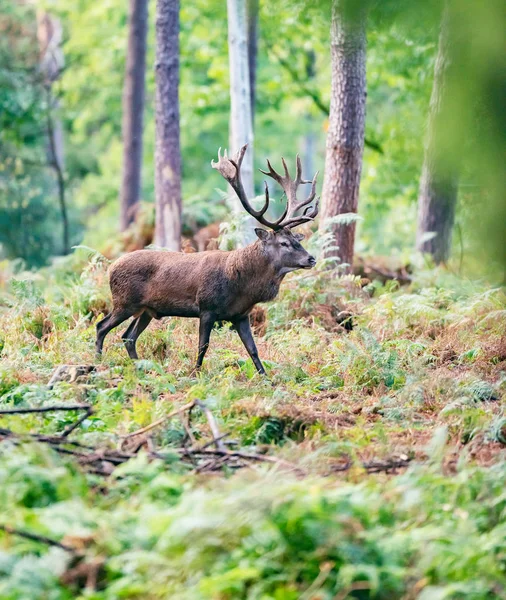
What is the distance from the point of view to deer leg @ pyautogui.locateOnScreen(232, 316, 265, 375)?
30.4 feet

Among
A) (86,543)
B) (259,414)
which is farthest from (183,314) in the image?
(86,543)

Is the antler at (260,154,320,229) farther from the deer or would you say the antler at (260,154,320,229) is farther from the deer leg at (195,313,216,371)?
the deer leg at (195,313,216,371)

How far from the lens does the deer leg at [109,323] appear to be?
32.1 ft

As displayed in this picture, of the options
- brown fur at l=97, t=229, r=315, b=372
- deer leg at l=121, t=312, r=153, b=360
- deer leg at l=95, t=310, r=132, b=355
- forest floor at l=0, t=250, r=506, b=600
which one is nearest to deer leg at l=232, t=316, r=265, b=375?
brown fur at l=97, t=229, r=315, b=372

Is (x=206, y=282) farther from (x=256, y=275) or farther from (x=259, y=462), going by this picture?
(x=259, y=462)

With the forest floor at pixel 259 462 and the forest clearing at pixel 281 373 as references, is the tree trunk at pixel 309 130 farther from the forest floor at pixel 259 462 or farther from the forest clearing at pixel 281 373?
the forest floor at pixel 259 462

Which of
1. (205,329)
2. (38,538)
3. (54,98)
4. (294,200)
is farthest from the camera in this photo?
(54,98)

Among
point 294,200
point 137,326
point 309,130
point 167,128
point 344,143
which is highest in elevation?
point 309,130

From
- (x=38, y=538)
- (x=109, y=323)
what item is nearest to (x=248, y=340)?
(x=109, y=323)

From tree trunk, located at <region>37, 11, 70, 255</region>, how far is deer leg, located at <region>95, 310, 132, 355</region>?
13077mm

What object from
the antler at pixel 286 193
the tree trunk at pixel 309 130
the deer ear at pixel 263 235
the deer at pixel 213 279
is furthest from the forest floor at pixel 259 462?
the tree trunk at pixel 309 130

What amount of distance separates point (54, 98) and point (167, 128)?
31.8ft

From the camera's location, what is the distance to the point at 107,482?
5355 millimetres

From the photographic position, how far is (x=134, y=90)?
68.1ft
